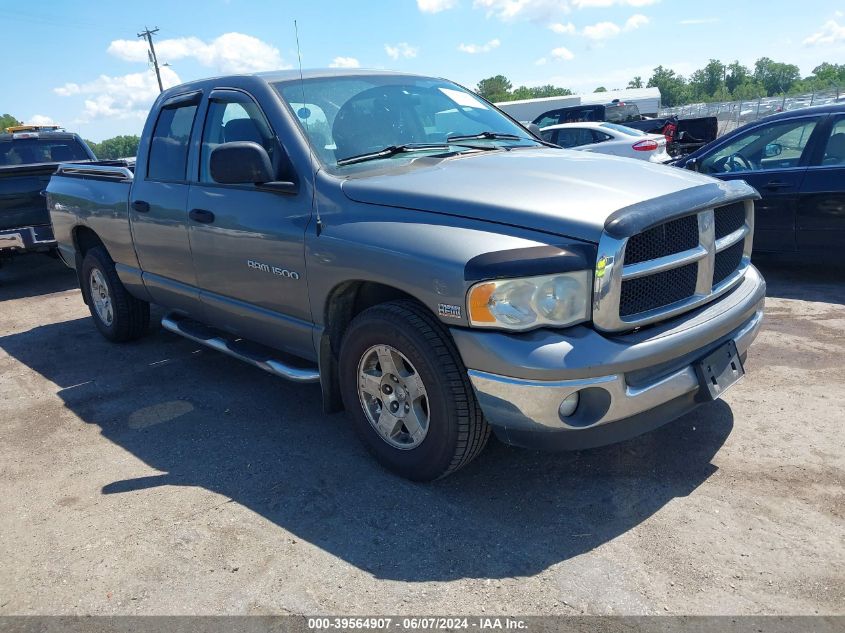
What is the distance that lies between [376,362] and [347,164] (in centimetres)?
108

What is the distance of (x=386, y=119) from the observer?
3.96 meters

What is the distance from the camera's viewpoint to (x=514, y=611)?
2.46m

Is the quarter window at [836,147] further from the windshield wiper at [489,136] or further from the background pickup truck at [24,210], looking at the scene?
the background pickup truck at [24,210]

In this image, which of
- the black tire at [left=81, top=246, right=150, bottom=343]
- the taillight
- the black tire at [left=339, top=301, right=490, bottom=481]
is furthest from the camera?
the taillight

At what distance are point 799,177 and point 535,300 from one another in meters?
4.82

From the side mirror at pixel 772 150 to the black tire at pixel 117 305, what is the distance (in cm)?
600

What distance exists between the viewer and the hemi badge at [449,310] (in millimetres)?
2803

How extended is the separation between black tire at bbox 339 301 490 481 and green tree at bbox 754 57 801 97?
14022cm

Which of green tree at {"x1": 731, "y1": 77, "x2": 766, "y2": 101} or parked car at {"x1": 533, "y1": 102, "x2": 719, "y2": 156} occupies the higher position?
green tree at {"x1": 731, "y1": 77, "x2": 766, "y2": 101}

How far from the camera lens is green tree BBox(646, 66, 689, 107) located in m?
130

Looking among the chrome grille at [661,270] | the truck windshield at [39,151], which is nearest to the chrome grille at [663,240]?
the chrome grille at [661,270]

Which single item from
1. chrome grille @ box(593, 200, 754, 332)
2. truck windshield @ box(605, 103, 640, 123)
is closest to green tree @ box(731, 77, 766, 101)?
truck windshield @ box(605, 103, 640, 123)

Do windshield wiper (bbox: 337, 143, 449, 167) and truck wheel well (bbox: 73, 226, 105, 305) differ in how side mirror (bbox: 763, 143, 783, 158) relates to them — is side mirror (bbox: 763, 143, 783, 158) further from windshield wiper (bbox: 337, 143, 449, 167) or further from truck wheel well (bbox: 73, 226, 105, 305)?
truck wheel well (bbox: 73, 226, 105, 305)

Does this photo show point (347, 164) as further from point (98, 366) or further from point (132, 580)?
point (98, 366)
